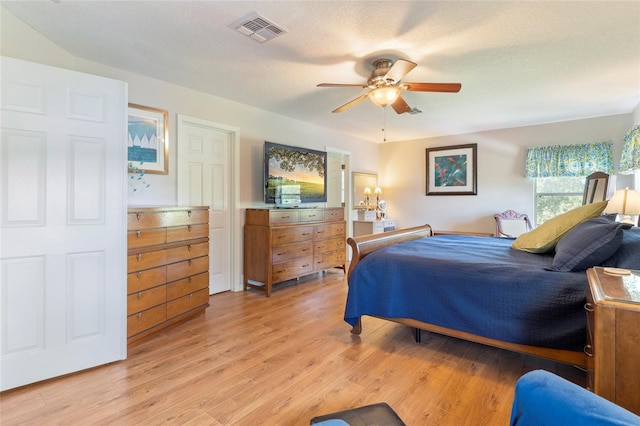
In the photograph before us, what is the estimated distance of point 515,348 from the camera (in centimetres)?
196

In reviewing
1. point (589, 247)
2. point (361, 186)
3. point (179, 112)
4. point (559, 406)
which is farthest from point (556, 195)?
point (179, 112)

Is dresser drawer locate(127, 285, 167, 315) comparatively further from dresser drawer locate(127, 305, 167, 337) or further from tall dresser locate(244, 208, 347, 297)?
tall dresser locate(244, 208, 347, 297)

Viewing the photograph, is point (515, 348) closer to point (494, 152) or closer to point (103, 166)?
point (103, 166)

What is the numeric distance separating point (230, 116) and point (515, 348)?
148 inches

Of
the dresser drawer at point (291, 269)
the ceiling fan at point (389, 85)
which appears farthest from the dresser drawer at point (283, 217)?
the ceiling fan at point (389, 85)

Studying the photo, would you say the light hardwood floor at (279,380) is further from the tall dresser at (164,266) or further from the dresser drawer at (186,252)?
the dresser drawer at (186,252)

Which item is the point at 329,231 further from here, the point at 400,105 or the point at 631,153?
the point at 631,153

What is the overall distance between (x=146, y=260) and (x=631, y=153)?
18.2 ft

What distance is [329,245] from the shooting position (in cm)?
475

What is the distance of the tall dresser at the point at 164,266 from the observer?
2.42 meters

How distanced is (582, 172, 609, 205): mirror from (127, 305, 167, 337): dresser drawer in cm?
550

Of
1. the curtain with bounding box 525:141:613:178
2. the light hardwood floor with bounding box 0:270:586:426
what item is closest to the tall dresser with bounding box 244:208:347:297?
the light hardwood floor with bounding box 0:270:586:426

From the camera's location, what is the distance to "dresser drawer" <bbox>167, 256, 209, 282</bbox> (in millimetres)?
2764

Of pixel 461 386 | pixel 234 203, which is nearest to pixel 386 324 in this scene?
pixel 461 386
